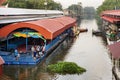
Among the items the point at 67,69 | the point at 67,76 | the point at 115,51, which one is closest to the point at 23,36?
the point at 67,69

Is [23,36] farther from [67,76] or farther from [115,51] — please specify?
[115,51]

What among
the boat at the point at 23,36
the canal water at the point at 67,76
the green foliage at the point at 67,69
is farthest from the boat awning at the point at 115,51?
the boat at the point at 23,36

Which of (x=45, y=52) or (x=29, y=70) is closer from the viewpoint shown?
(x=29, y=70)

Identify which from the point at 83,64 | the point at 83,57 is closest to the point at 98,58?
the point at 83,57

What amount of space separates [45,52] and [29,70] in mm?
7026

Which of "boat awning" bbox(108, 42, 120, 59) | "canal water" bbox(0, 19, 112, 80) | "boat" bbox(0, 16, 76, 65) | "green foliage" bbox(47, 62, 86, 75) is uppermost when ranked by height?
"boat awning" bbox(108, 42, 120, 59)

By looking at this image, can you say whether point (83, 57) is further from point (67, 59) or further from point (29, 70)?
point (29, 70)

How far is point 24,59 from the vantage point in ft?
99.5

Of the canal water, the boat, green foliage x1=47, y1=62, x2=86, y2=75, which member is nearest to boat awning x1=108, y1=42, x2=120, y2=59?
the canal water

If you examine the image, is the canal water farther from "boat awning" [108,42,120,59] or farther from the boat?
"boat awning" [108,42,120,59]

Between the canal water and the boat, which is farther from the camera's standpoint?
the boat

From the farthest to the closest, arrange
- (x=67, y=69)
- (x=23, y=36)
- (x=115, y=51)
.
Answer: (x=23, y=36) < (x=67, y=69) < (x=115, y=51)

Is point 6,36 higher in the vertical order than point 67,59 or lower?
higher

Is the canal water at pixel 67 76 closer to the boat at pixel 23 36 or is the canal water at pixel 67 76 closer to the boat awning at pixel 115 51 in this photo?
the boat at pixel 23 36
